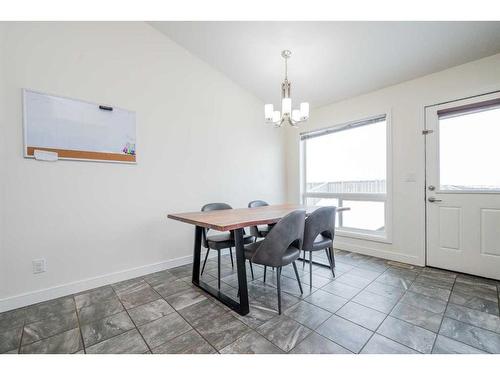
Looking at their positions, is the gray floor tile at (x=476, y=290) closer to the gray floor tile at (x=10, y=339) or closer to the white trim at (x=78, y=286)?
the white trim at (x=78, y=286)

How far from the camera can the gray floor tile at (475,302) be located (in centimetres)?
178

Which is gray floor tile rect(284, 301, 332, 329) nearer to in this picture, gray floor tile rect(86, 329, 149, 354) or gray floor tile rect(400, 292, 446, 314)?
gray floor tile rect(400, 292, 446, 314)

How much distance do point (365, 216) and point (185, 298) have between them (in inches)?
111

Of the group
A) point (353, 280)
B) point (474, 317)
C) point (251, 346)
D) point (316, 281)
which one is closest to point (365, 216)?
point (353, 280)

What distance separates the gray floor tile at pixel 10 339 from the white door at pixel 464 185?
157 inches

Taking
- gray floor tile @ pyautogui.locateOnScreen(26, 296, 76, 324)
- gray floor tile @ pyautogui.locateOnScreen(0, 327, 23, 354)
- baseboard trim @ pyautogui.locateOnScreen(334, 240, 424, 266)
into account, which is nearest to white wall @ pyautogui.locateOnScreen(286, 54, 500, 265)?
baseboard trim @ pyautogui.locateOnScreen(334, 240, 424, 266)

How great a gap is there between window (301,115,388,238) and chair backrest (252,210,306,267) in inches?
78.7

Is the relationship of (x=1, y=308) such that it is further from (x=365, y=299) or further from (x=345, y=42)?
(x=345, y=42)

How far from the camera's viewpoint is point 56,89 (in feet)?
6.75

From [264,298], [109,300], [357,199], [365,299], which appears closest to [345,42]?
[357,199]

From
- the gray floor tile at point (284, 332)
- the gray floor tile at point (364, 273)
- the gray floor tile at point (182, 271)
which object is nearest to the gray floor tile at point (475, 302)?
the gray floor tile at point (364, 273)

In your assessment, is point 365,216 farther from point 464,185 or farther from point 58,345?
point 58,345

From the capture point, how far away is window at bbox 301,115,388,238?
10.5ft

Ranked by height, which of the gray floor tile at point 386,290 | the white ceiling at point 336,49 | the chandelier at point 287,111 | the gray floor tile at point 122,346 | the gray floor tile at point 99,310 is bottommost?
the gray floor tile at point 386,290
